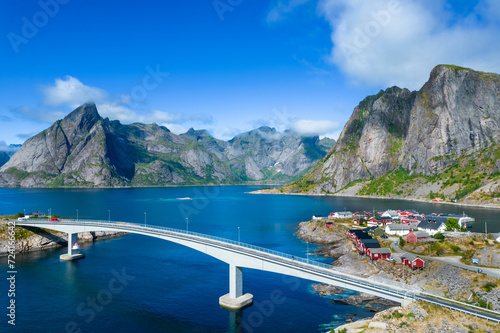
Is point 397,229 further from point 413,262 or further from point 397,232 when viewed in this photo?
point 413,262

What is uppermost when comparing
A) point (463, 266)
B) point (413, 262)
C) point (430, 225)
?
point (430, 225)

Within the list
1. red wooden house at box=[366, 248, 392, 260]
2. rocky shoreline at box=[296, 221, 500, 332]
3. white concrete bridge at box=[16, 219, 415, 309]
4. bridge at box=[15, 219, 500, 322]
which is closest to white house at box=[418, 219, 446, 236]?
rocky shoreline at box=[296, 221, 500, 332]

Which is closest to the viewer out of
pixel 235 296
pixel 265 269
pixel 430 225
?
pixel 265 269

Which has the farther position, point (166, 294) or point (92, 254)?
point (92, 254)

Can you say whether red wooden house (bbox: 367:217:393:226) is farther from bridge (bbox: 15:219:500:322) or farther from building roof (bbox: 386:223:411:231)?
bridge (bbox: 15:219:500:322)

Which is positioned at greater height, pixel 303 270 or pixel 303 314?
pixel 303 270

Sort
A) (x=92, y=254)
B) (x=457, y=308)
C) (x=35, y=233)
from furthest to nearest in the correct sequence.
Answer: (x=35, y=233), (x=92, y=254), (x=457, y=308)

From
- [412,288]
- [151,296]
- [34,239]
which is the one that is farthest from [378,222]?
[34,239]

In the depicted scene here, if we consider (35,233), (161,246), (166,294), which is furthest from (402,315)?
(35,233)

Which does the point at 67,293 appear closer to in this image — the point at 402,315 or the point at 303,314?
the point at 303,314

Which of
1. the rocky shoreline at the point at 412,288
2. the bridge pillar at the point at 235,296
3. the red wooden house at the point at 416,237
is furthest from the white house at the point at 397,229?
the bridge pillar at the point at 235,296

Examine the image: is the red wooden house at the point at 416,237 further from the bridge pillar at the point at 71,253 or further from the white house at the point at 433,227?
the bridge pillar at the point at 71,253
